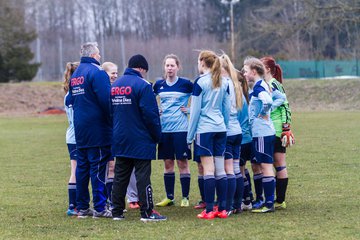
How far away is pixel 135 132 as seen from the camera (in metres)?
8.67

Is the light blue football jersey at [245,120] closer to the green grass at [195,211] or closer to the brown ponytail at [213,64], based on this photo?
the brown ponytail at [213,64]

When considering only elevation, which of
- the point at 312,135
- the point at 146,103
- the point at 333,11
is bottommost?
the point at 312,135

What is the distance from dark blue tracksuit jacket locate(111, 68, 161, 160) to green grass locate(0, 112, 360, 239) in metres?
0.91

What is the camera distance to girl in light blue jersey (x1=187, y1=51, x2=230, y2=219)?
882 centimetres

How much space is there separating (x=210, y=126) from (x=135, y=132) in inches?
37.2

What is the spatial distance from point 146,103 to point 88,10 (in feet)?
Answer: 301

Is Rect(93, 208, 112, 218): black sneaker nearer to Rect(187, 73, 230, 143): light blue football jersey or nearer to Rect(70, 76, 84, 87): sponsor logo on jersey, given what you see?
Rect(187, 73, 230, 143): light blue football jersey

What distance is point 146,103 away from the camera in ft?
28.3

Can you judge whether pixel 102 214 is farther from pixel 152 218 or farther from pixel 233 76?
pixel 233 76

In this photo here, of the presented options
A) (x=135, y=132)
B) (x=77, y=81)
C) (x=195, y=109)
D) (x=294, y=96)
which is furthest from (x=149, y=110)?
(x=294, y=96)

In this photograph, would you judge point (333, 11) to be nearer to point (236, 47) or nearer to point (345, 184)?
point (236, 47)

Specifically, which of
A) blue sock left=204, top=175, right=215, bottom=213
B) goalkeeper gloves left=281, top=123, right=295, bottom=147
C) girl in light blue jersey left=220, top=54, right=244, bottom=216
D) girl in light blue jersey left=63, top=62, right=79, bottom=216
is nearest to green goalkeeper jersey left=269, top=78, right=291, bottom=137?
goalkeeper gloves left=281, top=123, right=295, bottom=147

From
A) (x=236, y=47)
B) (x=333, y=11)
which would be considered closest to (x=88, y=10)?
(x=236, y=47)

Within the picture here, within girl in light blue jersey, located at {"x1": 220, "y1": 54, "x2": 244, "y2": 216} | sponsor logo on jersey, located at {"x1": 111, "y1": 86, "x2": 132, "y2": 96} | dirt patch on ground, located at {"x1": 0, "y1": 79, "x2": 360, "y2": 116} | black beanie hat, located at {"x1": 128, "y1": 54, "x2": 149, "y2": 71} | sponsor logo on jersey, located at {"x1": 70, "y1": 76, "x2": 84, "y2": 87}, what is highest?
black beanie hat, located at {"x1": 128, "y1": 54, "x2": 149, "y2": 71}
